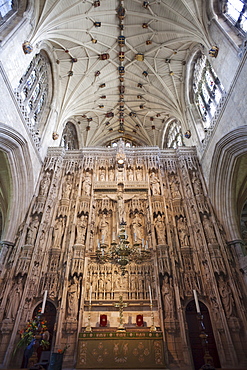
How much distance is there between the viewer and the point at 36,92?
13.8 metres

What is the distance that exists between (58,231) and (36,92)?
28.5ft

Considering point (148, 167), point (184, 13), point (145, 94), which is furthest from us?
point (145, 94)

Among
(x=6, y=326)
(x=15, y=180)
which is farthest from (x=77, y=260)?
(x=15, y=180)

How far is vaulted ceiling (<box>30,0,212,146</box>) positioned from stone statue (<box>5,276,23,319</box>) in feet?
35.5

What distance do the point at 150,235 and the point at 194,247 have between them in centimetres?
213

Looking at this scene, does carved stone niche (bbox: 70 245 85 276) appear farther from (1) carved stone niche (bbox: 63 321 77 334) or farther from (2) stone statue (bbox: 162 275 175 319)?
(2) stone statue (bbox: 162 275 175 319)

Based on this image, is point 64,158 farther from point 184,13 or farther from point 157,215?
point 184,13

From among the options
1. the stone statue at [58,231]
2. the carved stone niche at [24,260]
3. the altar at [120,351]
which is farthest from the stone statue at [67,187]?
the altar at [120,351]

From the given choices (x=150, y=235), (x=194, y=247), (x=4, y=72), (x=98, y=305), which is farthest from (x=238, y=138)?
(x=4, y=72)

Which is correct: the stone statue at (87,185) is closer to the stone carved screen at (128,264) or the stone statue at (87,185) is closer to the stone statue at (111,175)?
the stone carved screen at (128,264)

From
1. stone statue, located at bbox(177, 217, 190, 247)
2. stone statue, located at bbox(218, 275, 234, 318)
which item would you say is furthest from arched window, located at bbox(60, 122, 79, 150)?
stone statue, located at bbox(218, 275, 234, 318)

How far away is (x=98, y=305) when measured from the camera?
30.5 feet

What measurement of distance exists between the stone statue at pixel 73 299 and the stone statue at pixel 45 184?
505cm

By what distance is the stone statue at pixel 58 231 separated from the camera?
35.3 feet
